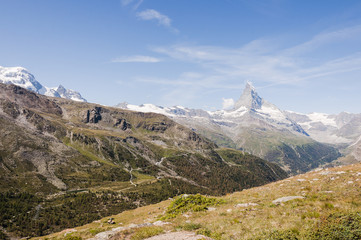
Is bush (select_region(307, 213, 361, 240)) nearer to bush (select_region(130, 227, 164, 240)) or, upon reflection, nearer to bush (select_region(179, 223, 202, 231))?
bush (select_region(179, 223, 202, 231))

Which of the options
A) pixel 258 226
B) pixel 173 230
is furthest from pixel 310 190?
pixel 173 230

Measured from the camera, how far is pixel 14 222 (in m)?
159

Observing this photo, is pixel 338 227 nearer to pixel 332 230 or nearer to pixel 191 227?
pixel 332 230

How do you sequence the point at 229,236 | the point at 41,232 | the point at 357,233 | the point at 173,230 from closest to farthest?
the point at 357,233
the point at 229,236
the point at 173,230
the point at 41,232

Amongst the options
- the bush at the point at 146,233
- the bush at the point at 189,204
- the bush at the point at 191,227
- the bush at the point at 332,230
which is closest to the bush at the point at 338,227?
the bush at the point at 332,230

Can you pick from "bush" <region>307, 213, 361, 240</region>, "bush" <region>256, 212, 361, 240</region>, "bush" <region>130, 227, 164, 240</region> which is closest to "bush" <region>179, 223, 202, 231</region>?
"bush" <region>130, 227, 164, 240</region>

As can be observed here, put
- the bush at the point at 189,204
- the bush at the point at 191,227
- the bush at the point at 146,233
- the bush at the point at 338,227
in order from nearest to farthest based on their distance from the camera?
the bush at the point at 338,227 → the bush at the point at 146,233 → the bush at the point at 191,227 → the bush at the point at 189,204

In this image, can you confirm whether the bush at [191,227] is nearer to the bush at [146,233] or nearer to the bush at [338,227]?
the bush at [146,233]

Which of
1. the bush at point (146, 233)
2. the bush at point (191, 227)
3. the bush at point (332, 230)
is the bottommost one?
the bush at point (191, 227)

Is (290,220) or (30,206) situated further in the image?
(30,206)

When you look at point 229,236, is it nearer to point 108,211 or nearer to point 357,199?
point 357,199

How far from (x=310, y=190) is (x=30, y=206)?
793ft

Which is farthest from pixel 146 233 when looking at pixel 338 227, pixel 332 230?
pixel 338 227

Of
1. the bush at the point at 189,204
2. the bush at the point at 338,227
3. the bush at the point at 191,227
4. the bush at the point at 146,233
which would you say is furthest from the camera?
the bush at the point at 189,204
